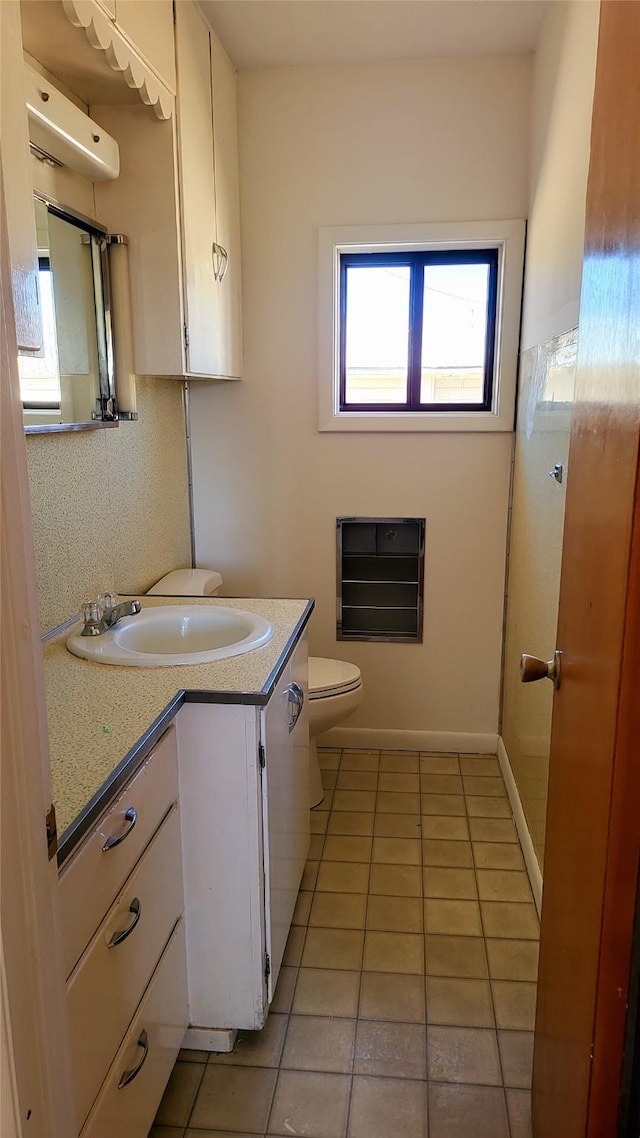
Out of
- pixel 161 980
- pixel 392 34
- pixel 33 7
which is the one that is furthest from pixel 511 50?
pixel 161 980

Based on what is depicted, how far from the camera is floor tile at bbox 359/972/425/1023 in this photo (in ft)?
5.72

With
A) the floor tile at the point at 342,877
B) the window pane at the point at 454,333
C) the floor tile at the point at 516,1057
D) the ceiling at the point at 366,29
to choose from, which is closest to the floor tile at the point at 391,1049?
the floor tile at the point at 516,1057

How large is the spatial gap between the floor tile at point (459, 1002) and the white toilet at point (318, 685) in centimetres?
85

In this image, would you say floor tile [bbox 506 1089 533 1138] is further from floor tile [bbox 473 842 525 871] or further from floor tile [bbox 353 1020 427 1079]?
floor tile [bbox 473 842 525 871]

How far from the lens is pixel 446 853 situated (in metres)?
2.38

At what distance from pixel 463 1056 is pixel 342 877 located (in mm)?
676

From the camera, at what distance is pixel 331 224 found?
2.75m

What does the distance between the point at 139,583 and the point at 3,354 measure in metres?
1.84

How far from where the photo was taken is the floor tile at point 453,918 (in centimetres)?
203

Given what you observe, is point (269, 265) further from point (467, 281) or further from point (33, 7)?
point (33, 7)

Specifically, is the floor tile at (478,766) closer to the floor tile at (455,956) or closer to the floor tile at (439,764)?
the floor tile at (439,764)

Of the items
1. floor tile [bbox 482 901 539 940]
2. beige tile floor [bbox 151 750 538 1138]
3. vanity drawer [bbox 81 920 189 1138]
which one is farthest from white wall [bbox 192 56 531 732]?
vanity drawer [bbox 81 920 189 1138]

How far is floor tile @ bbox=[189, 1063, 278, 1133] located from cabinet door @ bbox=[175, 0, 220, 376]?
1.78 m

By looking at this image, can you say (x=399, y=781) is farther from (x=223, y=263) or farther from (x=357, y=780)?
(x=223, y=263)
